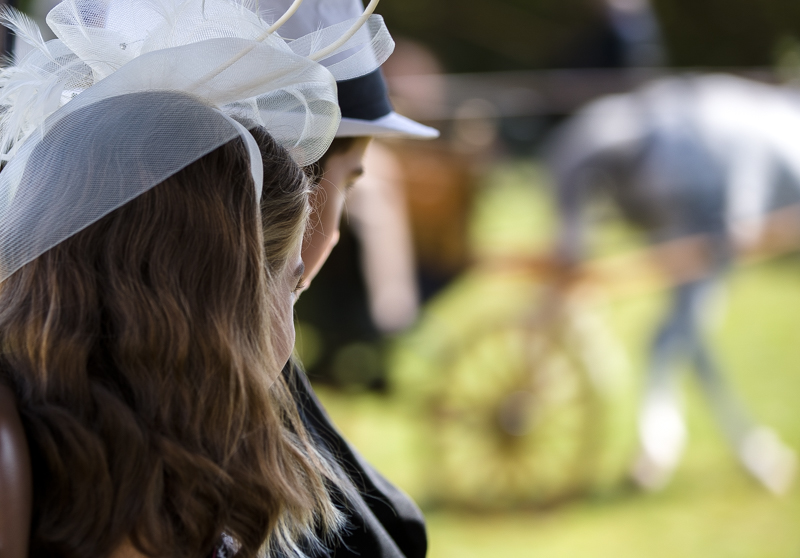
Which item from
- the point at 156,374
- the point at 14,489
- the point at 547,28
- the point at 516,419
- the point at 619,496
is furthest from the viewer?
the point at 547,28

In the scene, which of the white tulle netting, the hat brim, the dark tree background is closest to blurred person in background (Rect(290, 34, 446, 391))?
the hat brim

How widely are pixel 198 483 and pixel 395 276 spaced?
2656mm

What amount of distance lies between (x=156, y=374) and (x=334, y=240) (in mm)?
632

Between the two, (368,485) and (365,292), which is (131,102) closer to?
(368,485)

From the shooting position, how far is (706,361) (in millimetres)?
3473

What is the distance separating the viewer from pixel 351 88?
127cm

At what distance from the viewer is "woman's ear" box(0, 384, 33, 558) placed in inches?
23.0

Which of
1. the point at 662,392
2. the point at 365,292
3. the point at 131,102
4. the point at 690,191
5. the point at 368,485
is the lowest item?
the point at 662,392

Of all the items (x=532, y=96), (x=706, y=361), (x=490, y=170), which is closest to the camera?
(x=706, y=361)

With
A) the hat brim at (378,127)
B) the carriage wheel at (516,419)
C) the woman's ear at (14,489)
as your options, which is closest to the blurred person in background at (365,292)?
the carriage wheel at (516,419)

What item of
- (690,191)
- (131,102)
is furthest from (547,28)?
(131,102)

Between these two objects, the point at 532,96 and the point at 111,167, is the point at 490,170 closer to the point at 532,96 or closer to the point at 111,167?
the point at 532,96

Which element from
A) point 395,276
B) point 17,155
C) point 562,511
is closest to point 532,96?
point 395,276

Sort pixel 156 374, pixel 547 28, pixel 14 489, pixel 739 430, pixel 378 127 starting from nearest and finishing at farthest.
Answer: pixel 14 489, pixel 156 374, pixel 378 127, pixel 739 430, pixel 547 28
